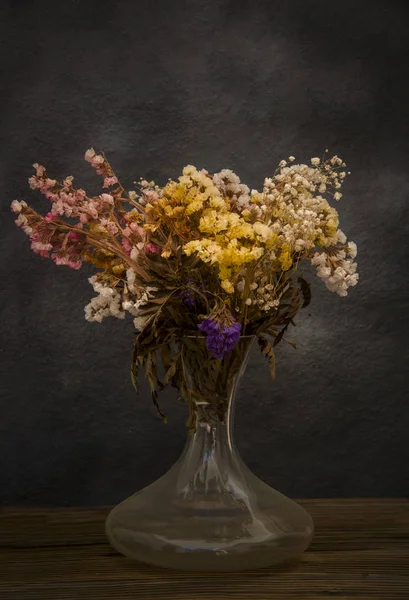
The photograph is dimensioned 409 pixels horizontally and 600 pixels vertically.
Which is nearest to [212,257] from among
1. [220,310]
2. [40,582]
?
[220,310]

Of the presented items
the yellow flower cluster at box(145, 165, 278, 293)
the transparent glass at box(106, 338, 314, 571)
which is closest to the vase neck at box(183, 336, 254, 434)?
the transparent glass at box(106, 338, 314, 571)

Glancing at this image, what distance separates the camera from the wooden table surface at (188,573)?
108 centimetres

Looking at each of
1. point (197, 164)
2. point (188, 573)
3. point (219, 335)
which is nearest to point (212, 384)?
point (219, 335)

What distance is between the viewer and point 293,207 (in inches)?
45.2

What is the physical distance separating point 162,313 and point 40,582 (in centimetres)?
39

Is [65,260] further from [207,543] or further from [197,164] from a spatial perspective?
[197,164]

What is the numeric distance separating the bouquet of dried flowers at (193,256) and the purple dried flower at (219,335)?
0.09 feet

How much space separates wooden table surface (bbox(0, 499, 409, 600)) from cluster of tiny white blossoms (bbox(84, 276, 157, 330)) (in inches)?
13.4

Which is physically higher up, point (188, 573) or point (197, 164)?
point (197, 164)

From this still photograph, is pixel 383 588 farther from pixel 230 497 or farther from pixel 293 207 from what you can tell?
pixel 293 207

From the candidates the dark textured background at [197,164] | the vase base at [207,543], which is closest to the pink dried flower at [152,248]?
the vase base at [207,543]

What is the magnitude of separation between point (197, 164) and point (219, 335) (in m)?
0.72

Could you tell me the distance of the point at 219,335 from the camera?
3.45 feet

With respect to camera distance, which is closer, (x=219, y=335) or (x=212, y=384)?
(x=219, y=335)
